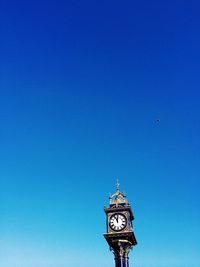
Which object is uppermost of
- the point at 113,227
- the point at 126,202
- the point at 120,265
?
the point at 126,202

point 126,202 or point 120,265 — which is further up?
point 126,202

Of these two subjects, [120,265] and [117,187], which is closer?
[120,265]

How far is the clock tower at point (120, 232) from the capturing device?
3409 centimetres

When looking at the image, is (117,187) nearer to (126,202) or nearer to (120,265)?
(126,202)

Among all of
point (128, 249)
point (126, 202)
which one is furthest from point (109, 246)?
point (126, 202)

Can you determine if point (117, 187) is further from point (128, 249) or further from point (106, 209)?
point (128, 249)

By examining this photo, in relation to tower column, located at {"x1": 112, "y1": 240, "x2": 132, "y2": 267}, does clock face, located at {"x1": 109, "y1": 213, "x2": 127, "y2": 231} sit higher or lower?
higher

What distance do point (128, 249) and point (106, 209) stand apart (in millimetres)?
3857

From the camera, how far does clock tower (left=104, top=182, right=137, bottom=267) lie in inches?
1342

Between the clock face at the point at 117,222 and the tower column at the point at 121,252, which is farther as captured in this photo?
the clock face at the point at 117,222

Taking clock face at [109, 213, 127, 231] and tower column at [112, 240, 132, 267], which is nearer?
tower column at [112, 240, 132, 267]

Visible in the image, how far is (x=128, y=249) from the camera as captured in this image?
1366 inches

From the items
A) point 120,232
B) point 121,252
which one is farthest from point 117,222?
point 121,252

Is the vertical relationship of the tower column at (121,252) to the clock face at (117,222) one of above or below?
below
